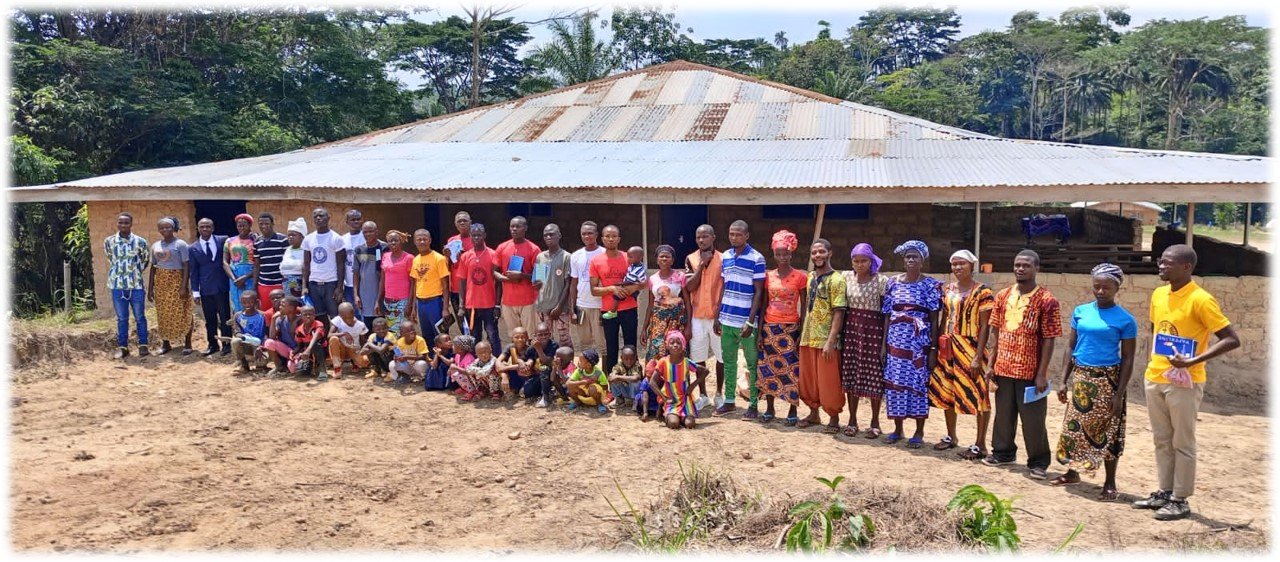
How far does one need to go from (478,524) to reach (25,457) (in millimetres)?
2950

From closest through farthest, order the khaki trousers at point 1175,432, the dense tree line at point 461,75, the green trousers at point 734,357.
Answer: the khaki trousers at point 1175,432 → the green trousers at point 734,357 → the dense tree line at point 461,75

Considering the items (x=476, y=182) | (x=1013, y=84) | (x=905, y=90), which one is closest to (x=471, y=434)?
(x=476, y=182)

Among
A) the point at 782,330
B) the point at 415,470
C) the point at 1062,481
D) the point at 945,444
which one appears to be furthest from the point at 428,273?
the point at 1062,481

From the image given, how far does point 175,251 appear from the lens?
8047 millimetres

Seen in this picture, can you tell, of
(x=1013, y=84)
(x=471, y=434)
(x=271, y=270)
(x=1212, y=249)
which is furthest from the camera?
(x=1013, y=84)

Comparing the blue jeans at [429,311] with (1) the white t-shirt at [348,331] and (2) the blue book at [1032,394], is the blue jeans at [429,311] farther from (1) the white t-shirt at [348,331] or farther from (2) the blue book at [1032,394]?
(2) the blue book at [1032,394]

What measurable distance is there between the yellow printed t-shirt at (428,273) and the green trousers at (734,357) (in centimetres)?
243

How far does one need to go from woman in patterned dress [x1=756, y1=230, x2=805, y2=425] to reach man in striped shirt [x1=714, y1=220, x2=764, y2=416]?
7cm

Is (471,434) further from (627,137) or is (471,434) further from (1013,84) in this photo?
(1013,84)

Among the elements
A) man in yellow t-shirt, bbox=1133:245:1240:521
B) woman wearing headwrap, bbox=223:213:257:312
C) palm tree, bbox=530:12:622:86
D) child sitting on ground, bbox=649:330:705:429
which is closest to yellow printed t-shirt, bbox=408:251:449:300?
woman wearing headwrap, bbox=223:213:257:312

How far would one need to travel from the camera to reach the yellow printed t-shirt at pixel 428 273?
726 cm

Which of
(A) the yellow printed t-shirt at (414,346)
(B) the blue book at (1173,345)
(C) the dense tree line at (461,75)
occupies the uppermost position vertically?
(C) the dense tree line at (461,75)

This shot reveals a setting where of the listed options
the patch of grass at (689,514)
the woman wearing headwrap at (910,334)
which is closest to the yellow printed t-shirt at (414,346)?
the patch of grass at (689,514)

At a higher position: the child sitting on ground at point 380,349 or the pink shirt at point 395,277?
the pink shirt at point 395,277
